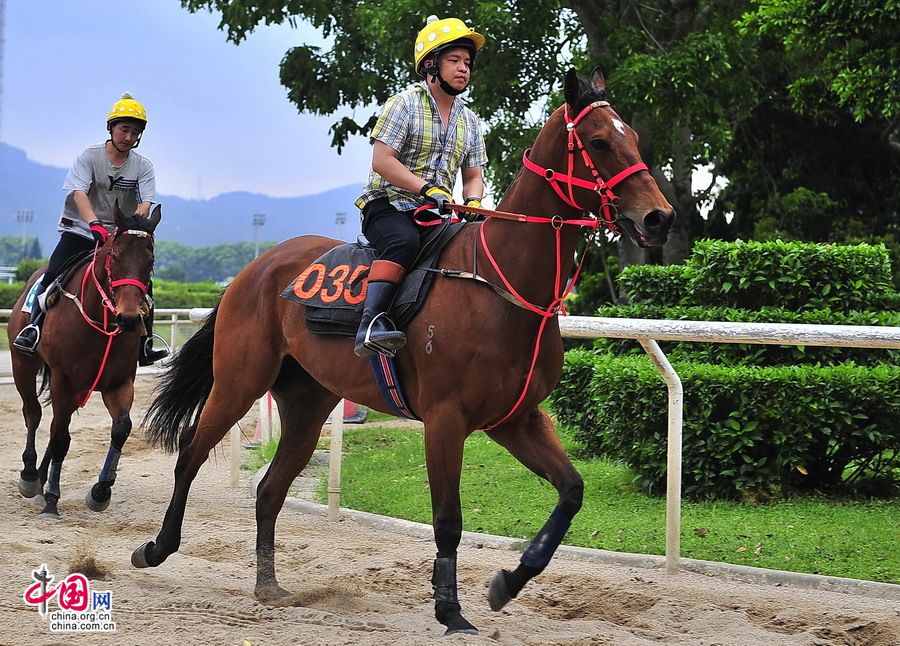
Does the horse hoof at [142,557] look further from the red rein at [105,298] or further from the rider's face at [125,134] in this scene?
the rider's face at [125,134]

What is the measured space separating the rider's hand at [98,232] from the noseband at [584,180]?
175 inches

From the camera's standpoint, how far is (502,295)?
182 inches

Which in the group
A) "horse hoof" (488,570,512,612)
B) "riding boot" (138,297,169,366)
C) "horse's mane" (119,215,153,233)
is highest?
"horse's mane" (119,215,153,233)

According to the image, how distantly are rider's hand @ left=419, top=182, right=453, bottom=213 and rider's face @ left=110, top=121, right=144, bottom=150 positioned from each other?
411cm

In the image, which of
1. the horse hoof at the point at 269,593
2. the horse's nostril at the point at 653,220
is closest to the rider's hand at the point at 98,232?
the horse hoof at the point at 269,593

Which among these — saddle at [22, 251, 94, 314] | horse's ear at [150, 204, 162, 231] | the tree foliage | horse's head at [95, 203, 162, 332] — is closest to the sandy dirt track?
horse's head at [95, 203, 162, 332]

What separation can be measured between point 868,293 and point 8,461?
25.9 feet

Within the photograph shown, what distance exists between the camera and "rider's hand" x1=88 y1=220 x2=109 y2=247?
26.0 feet

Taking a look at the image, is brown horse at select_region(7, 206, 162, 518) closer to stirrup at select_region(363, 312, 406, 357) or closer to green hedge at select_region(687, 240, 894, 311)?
stirrup at select_region(363, 312, 406, 357)

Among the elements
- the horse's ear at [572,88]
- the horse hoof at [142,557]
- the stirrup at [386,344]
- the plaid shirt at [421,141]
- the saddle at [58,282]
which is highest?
the horse's ear at [572,88]

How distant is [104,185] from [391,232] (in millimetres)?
4292

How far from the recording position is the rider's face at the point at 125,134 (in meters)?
8.16

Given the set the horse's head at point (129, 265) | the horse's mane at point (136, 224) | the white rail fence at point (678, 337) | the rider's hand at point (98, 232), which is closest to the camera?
the white rail fence at point (678, 337)

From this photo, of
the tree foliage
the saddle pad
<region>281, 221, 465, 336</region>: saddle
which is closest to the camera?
<region>281, 221, 465, 336</region>: saddle
